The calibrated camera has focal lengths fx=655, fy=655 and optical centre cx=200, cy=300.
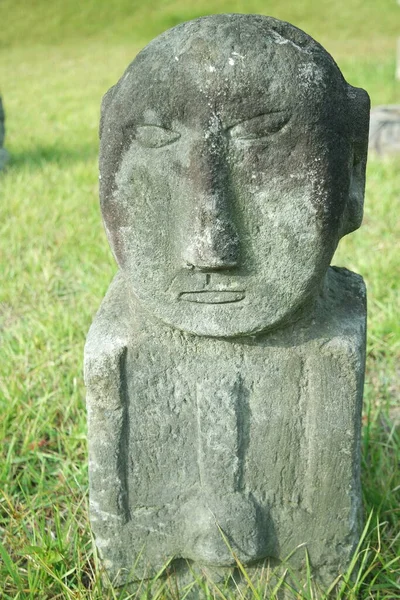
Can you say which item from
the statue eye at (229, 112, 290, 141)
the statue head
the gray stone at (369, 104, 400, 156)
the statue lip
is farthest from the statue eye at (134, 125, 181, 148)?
the gray stone at (369, 104, 400, 156)

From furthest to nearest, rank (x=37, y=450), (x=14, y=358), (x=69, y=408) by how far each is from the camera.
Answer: (x=14, y=358) < (x=69, y=408) < (x=37, y=450)

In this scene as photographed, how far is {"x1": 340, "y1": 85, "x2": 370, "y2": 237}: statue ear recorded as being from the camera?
1175 millimetres

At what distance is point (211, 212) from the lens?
114 cm

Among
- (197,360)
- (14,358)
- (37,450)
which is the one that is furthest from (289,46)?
(14,358)

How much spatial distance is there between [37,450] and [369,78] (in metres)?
7.06

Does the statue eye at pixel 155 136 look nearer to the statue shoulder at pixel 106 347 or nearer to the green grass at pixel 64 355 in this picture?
the statue shoulder at pixel 106 347

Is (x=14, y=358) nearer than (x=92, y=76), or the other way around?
(x=14, y=358)

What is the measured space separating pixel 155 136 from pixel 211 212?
17 centimetres

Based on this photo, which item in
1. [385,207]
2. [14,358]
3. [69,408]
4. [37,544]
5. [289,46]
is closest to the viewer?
[289,46]

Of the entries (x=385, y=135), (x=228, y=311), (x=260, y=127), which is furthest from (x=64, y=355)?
(x=385, y=135)

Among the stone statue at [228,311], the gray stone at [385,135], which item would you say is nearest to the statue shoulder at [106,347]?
the stone statue at [228,311]

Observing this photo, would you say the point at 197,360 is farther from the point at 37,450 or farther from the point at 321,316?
the point at 37,450

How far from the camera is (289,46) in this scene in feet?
3.65

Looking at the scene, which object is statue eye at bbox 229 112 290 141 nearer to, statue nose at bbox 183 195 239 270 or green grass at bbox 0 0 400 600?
statue nose at bbox 183 195 239 270
